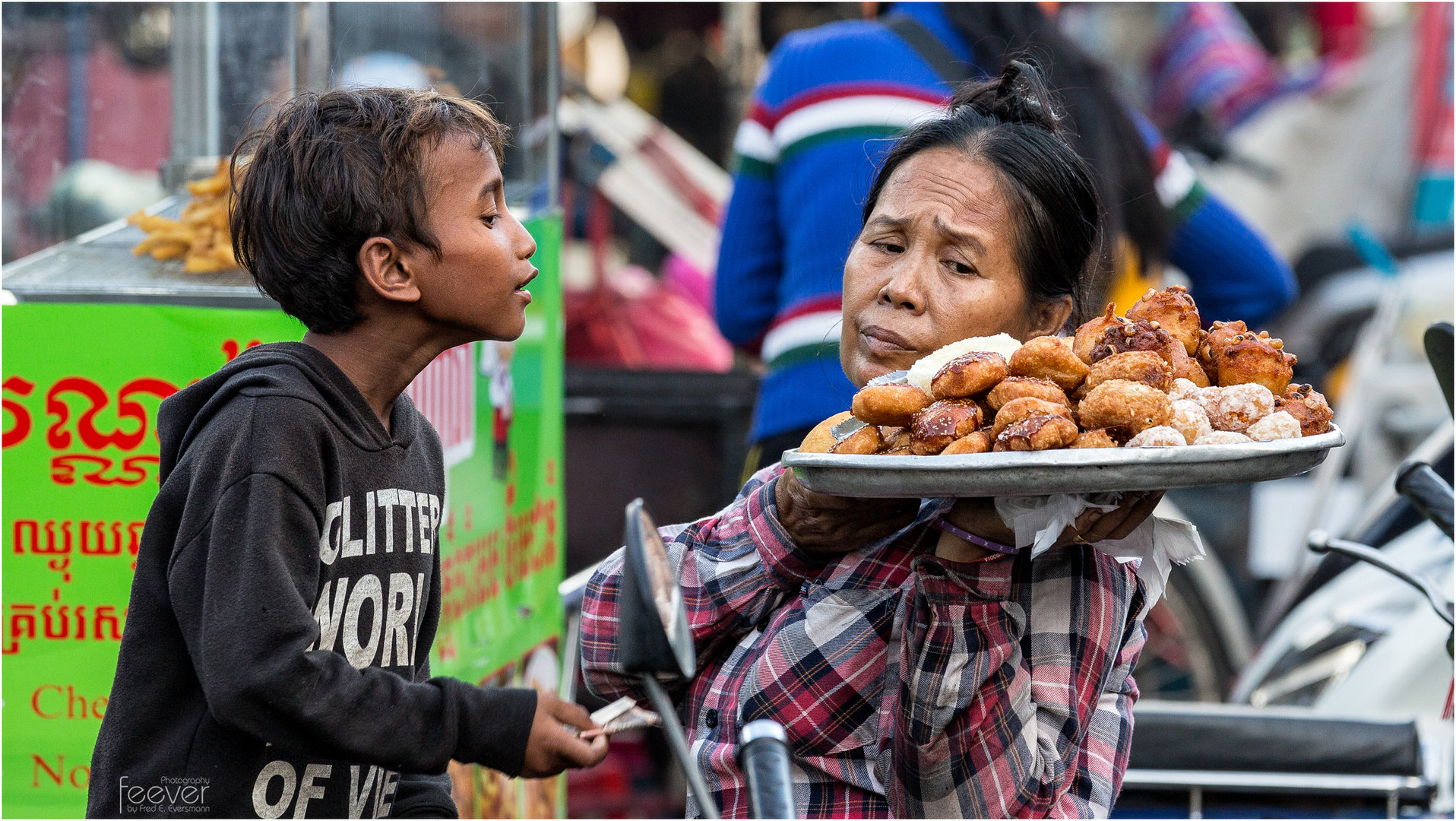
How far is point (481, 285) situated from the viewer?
5.54ft

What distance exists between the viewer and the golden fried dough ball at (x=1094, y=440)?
4.16 feet

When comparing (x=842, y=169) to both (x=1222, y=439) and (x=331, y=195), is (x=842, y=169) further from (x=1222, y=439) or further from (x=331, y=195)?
(x=1222, y=439)

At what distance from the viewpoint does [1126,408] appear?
1.28m

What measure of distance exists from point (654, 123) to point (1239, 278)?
388cm

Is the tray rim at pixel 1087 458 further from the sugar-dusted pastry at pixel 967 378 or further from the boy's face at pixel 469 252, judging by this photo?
the boy's face at pixel 469 252

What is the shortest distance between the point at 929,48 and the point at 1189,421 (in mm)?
1894

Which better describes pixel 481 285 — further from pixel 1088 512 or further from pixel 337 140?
pixel 1088 512

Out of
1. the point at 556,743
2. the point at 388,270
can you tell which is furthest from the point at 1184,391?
the point at 388,270

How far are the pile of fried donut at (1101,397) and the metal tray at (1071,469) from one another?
23mm

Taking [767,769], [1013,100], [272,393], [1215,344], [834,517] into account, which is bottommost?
[767,769]

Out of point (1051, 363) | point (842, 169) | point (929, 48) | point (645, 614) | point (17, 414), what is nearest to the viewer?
point (645, 614)

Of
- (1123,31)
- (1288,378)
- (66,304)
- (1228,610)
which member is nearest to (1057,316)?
A: (1288,378)

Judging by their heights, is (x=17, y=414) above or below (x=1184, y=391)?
below

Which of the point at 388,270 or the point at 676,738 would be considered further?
the point at 388,270
